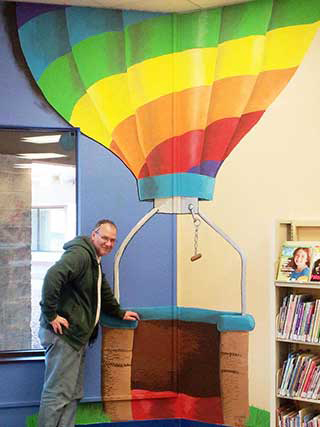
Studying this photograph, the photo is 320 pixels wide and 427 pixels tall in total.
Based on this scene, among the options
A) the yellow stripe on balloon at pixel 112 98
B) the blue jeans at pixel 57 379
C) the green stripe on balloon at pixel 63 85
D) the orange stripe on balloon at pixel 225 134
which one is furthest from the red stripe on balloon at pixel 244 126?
the blue jeans at pixel 57 379

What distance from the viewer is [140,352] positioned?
3.95 metres

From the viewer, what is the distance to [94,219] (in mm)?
3893

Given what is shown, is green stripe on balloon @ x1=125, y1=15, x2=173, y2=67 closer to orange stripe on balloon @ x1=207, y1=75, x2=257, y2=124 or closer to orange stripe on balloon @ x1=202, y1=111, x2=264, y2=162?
orange stripe on balloon @ x1=207, y1=75, x2=257, y2=124

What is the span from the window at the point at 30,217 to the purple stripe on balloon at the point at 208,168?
794 millimetres

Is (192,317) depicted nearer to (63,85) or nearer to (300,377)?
(300,377)

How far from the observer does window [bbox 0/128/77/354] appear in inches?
151

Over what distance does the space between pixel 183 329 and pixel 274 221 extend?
100 cm

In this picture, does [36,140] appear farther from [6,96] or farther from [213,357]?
[213,357]

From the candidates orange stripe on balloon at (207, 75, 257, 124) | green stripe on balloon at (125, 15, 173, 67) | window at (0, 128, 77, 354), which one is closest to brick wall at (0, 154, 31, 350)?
window at (0, 128, 77, 354)

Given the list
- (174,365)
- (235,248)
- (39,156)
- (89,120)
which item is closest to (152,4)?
(89,120)

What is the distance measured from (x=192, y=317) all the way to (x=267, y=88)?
151 cm

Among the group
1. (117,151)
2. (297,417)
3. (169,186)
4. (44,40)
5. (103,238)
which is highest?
(44,40)

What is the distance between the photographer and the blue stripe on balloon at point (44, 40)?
3814mm

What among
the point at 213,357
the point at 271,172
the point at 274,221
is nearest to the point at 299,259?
the point at 274,221
